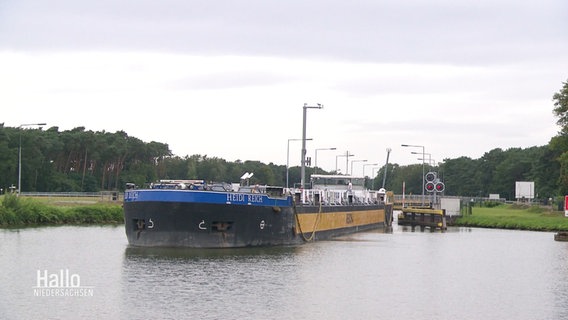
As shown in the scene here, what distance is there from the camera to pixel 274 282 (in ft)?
110

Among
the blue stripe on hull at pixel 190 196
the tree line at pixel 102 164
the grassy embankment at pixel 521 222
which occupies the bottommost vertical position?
the grassy embankment at pixel 521 222

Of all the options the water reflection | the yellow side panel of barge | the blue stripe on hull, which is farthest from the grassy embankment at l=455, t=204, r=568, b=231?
the blue stripe on hull

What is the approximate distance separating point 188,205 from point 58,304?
14400mm

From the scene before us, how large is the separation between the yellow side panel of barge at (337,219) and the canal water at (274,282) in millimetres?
2779

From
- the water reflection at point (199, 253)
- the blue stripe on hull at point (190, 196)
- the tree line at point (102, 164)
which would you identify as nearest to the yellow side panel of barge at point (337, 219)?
the water reflection at point (199, 253)

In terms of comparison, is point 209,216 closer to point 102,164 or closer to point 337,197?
point 337,197

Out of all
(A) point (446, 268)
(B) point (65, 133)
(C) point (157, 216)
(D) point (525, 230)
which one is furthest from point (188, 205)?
(B) point (65, 133)

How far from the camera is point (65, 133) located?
12925 centimetres

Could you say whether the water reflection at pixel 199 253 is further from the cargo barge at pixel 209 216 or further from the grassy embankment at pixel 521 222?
the grassy embankment at pixel 521 222

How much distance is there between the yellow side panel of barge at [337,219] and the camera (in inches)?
2064

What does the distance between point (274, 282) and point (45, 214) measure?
34397 mm

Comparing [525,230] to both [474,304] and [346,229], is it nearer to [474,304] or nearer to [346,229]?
[346,229]

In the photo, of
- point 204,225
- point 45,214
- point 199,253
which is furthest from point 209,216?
point 45,214

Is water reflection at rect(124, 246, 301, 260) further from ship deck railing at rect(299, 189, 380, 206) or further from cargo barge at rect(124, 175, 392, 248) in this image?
ship deck railing at rect(299, 189, 380, 206)
